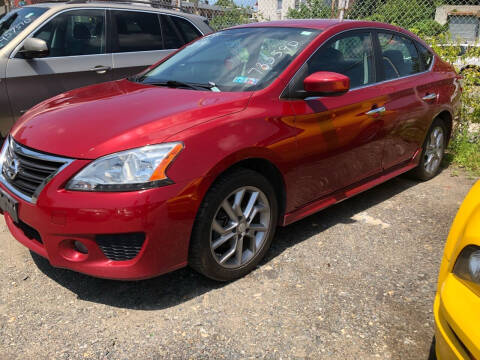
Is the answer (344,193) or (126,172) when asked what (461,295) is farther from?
(344,193)

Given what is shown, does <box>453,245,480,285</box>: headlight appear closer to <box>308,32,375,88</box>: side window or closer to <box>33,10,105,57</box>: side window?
<box>308,32,375,88</box>: side window

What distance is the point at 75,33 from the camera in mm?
4910

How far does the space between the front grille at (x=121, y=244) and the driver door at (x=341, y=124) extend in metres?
1.26

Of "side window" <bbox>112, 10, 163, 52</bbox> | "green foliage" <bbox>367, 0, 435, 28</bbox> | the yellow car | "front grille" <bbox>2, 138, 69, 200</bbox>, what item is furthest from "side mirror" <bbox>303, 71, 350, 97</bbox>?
"green foliage" <bbox>367, 0, 435, 28</bbox>

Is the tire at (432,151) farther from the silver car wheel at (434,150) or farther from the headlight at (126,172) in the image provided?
the headlight at (126,172)

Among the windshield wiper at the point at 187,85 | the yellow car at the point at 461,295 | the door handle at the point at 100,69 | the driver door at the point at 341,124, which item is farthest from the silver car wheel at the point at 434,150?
the door handle at the point at 100,69

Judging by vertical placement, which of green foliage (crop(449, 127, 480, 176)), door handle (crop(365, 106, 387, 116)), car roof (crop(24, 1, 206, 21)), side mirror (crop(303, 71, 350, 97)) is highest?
car roof (crop(24, 1, 206, 21))

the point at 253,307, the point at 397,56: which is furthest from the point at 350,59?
the point at 253,307

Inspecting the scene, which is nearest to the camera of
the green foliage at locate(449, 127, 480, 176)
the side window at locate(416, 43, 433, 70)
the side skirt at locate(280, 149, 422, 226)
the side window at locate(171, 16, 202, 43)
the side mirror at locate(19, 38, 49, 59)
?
the side skirt at locate(280, 149, 422, 226)

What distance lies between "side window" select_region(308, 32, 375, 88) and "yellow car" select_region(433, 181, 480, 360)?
1720 millimetres

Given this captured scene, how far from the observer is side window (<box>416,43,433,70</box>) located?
4.54 m

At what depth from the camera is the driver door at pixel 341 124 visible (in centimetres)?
311

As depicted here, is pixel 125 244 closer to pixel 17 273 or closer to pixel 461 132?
pixel 17 273

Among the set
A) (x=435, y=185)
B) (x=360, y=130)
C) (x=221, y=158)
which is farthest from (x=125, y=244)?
(x=435, y=185)
